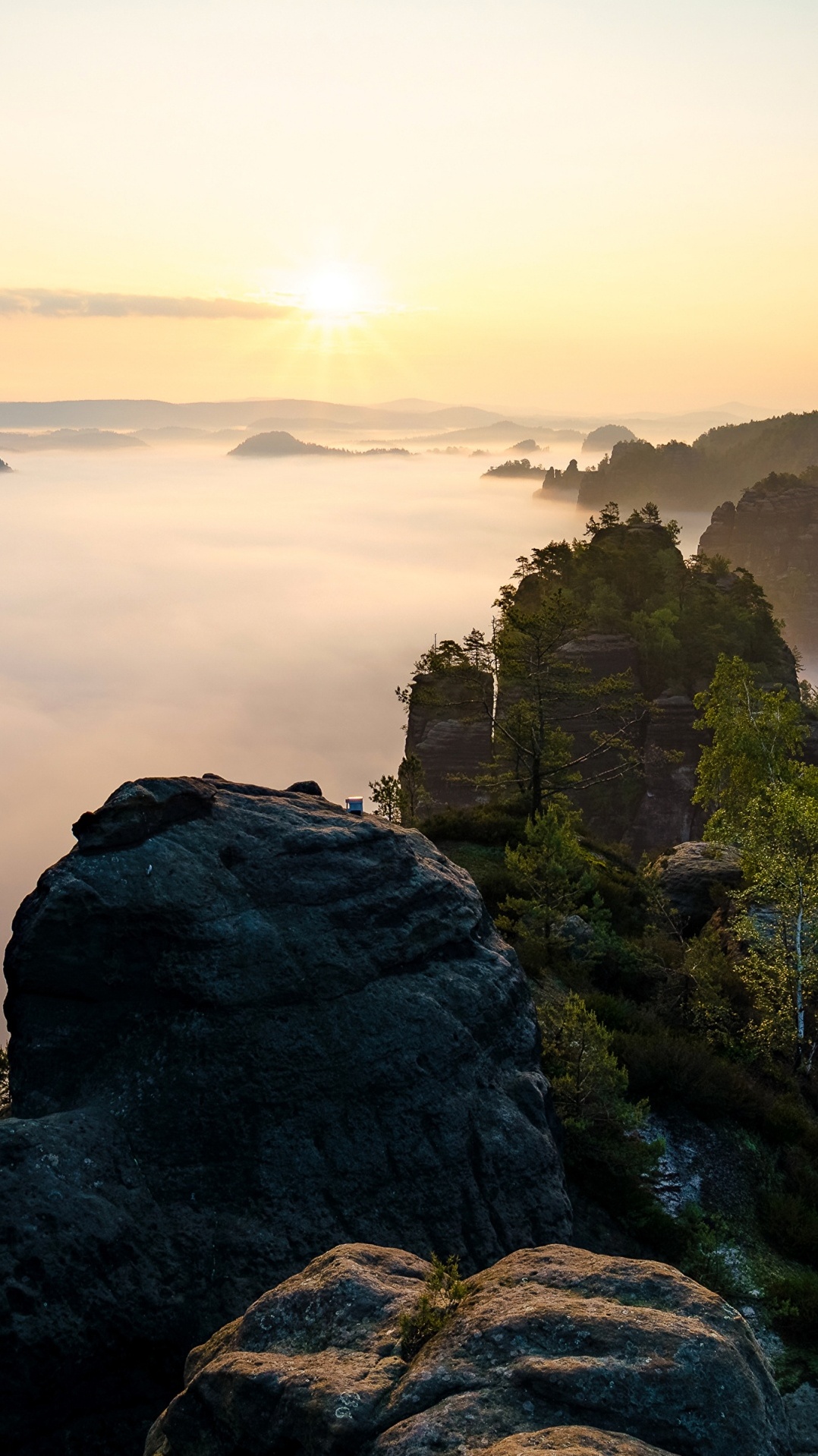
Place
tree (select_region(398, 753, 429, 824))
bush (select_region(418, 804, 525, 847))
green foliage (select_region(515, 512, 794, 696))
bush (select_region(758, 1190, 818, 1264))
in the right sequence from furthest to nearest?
green foliage (select_region(515, 512, 794, 696)) → tree (select_region(398, 753, 429, 824)) → bush (select_region(418, 804, 525, 847)) → bush (select_region(758, 1190, 818, 1264))

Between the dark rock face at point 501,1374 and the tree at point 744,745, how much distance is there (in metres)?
25.7

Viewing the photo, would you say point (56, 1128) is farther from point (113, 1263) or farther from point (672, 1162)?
point (672, 1162)

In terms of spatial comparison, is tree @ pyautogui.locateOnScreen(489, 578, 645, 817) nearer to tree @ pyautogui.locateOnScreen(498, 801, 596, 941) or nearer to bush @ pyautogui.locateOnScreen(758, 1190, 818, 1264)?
tree @ pyautogui.locateOnScreen(498, 801, 596, 941)

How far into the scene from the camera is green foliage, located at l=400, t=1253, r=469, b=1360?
311 inches

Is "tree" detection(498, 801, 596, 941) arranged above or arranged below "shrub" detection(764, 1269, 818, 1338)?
above

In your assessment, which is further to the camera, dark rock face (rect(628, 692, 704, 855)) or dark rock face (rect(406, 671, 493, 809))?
dark rock face (rect(628, 692, 704, 855))

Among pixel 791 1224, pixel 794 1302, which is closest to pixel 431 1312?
pixel 794 1302

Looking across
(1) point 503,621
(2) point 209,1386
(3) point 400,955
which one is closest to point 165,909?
(3) point 400,955

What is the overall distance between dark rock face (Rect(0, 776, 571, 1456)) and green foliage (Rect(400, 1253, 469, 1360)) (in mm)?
5198

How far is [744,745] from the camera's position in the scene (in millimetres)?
35625

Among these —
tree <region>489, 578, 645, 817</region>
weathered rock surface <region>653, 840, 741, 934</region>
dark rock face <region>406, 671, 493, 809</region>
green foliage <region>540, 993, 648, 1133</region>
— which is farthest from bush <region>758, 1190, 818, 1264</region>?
dark rock face <region>406, 671, 493, 809</region>

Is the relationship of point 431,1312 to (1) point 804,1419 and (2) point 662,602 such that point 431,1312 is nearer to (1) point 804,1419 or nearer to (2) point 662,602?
(1) point 804,1419

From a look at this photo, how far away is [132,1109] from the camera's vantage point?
13477 millimetres

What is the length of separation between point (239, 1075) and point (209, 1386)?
18.8 feet
